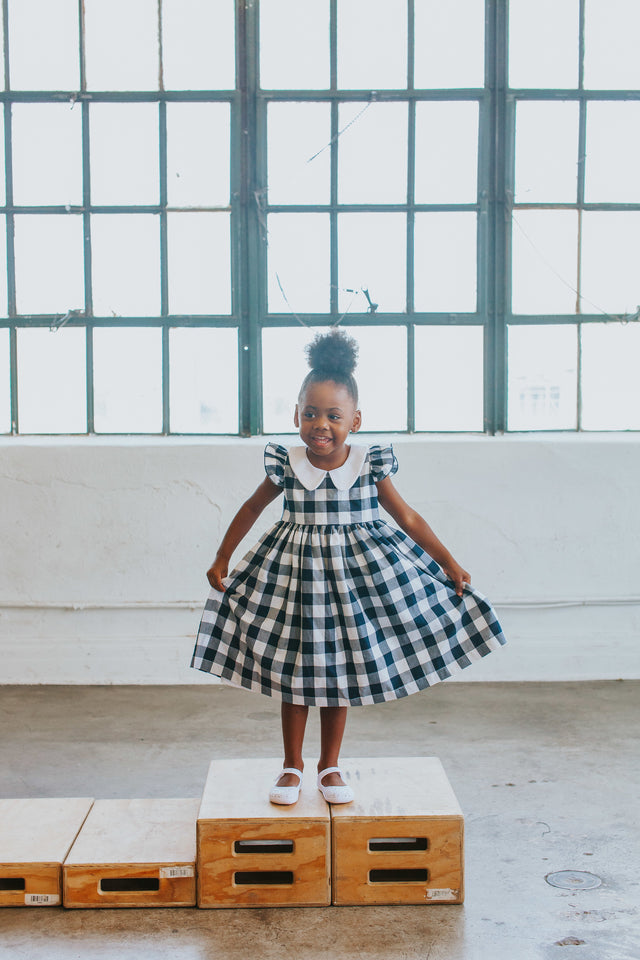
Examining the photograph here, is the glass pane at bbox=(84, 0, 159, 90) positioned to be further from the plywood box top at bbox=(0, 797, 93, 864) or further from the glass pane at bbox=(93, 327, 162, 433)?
the plywood box top at bbox=(0, 797, 93, 864)

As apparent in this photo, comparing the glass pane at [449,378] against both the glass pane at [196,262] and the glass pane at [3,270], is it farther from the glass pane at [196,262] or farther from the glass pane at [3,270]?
the glass pane at [3,270]

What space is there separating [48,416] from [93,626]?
0.99 m

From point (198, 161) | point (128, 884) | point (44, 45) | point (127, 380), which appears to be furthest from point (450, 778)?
point (44, 45)

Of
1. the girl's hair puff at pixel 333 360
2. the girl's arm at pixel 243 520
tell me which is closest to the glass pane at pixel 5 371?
the girl's arm at pixel 243 520

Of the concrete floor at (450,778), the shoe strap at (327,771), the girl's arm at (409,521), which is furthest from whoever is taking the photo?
the girl's arm at (409,521)

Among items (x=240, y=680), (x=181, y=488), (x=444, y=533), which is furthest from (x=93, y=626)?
(x=240, y=680)

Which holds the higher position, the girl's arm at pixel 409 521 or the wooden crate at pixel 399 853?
the girl's arm at pixel 409 521

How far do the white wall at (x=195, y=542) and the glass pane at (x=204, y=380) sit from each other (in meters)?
0.19

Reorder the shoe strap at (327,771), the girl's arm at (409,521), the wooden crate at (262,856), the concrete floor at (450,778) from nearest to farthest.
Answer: the concrete floor at (450,778) → the wooden crate at (262,856) → the shoe strap at (327,771) → the girl's arm at (409,521)

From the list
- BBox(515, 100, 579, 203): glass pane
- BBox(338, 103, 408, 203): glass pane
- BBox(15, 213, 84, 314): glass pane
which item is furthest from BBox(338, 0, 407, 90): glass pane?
BBox(15, 213, 84, 314): glass pane

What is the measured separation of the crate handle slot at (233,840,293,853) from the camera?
7.01ft

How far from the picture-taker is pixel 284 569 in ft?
7.41

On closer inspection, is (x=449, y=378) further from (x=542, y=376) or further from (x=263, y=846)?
(x=263, y=846)

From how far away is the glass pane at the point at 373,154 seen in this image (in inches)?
160
